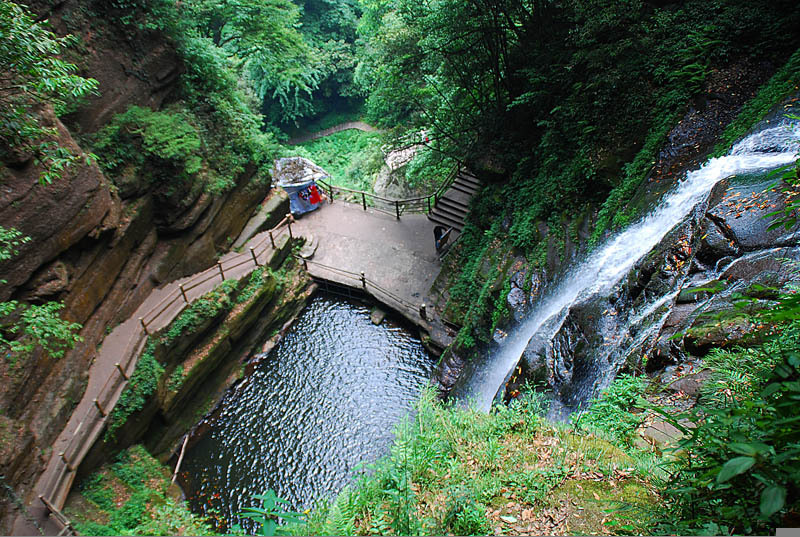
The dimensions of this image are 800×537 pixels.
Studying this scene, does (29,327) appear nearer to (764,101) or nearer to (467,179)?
(764,101)

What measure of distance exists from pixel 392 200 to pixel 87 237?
11.0 metres

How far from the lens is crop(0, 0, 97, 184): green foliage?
5426mm

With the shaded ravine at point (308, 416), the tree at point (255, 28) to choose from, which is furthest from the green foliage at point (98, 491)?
the tree at point (255, 28)

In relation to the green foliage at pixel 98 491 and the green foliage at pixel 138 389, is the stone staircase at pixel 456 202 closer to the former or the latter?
the green foliage at pixel 138 389

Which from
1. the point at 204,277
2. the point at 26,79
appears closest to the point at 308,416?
the point at 204,277

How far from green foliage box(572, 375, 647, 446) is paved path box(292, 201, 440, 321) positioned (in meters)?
7.49

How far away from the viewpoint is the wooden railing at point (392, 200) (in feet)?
53.4

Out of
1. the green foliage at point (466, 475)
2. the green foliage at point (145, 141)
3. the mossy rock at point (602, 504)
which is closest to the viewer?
the mossy rock at point (602, 504)

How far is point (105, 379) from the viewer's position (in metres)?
8.80

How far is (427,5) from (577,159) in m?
6.53

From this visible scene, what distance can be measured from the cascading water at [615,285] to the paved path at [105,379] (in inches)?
294

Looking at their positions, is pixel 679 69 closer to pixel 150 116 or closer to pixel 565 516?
pixel 565 516

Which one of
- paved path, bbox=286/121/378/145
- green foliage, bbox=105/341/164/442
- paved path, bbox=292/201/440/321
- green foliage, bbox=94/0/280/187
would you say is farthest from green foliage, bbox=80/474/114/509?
paved path, bbox=286/121/378/145

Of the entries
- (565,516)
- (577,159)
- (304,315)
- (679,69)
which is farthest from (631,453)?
(304,315)
